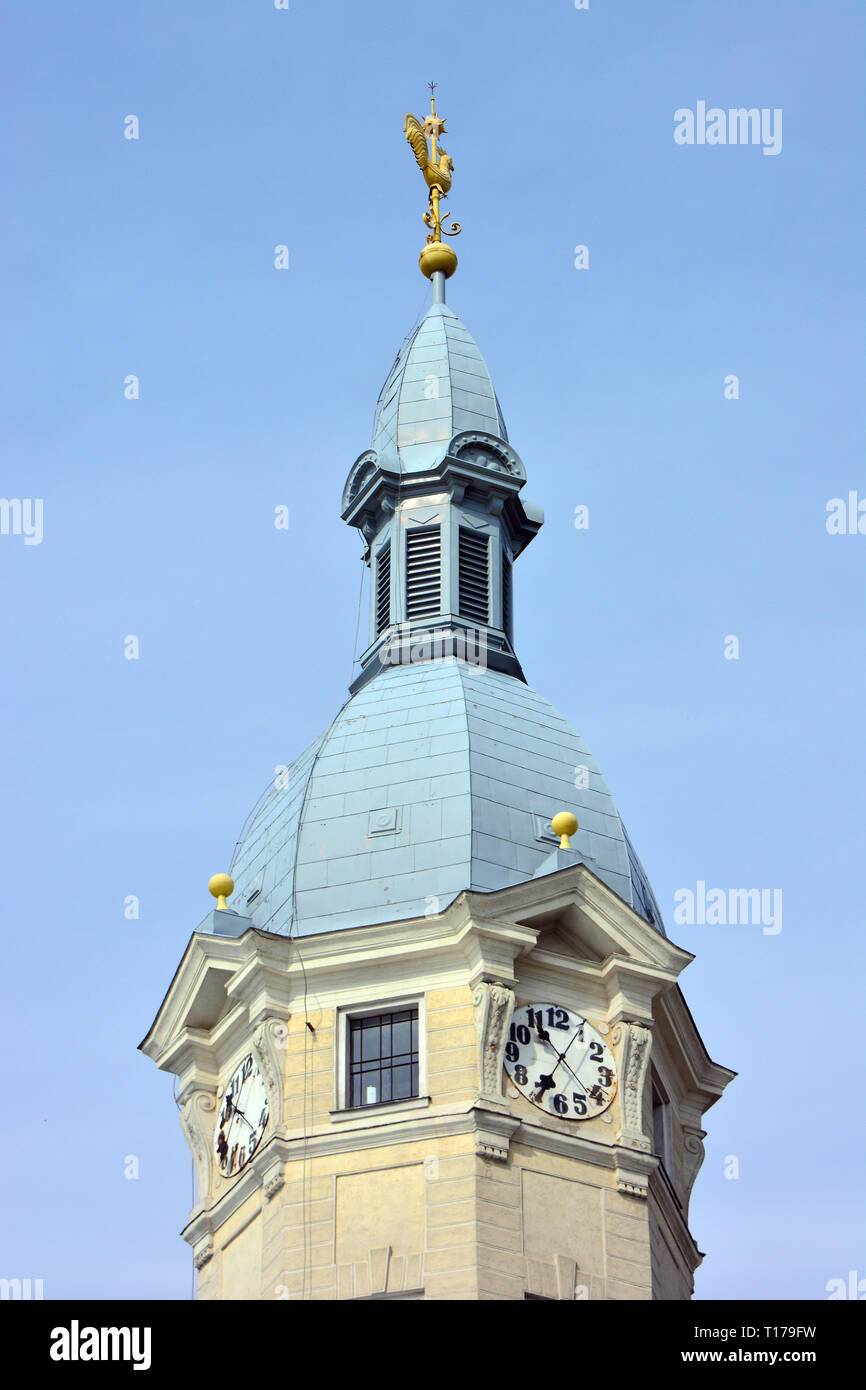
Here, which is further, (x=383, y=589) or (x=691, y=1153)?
(x=383, y=589)

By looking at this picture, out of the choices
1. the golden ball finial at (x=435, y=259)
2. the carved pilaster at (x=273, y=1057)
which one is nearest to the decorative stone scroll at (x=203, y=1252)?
the carved pilaster at (x=273, y=1057)

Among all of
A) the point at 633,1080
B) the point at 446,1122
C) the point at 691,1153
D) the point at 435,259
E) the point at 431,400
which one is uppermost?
the point at 435,259

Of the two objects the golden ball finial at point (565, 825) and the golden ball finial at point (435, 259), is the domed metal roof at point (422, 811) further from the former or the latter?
the golden ball finial at point (435, 259)

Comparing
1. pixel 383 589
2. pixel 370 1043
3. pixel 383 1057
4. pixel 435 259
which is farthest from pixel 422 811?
pixel 435 259

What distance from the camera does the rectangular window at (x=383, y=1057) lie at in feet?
171

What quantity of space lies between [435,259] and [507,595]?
9185 mm

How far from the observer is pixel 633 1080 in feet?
174

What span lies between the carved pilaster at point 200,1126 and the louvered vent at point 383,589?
11339mm

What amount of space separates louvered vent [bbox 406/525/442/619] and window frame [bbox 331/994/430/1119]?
36.5 feet

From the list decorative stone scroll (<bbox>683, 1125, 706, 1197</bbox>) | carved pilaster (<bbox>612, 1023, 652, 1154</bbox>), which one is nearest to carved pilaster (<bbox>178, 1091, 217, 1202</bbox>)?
carved pilaster (<bbox>612, 1023, 652, 1154</bbox>)

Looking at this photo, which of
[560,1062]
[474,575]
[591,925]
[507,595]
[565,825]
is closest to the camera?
[560,1062]

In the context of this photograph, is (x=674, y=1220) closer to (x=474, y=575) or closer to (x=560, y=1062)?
(x=560, y=1062)
